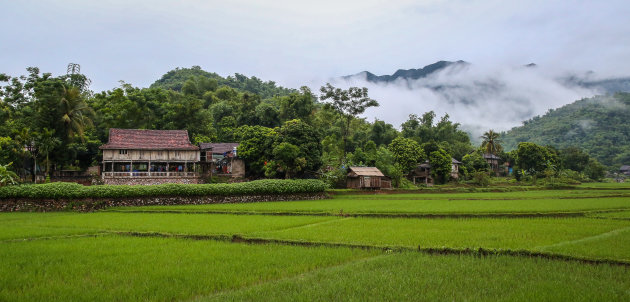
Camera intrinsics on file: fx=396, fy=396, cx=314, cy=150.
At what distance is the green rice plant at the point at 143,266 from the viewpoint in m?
6.41

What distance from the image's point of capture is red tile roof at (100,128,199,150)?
35.7 metres

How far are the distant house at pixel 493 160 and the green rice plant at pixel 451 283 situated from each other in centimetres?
6238

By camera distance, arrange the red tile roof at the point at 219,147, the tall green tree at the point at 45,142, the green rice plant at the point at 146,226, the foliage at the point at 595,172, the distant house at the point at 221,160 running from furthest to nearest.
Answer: the foliage at the point at 595,172, the red tile roof at the point at 219,147, the distant house at the point at 221,160, the tall green tree at the point at 45,142, the green rice plant at the point at 146,226

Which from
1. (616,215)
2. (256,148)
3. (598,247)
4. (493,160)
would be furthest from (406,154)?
(598,247)

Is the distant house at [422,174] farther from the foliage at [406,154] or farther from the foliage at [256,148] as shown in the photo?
the foliage at [256,148]

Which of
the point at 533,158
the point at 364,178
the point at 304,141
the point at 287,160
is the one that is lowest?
the point at 364,178

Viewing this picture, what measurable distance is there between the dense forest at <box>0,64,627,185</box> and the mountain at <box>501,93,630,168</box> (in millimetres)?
28239

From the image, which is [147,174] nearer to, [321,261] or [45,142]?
[45,142]

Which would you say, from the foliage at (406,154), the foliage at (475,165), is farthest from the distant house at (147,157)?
the foliage at (475,165)

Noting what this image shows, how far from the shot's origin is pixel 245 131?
37656 mm

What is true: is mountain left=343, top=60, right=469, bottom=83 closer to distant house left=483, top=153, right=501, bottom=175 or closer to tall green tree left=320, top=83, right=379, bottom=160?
distant house left=483, top=153, right=501, bottom=175

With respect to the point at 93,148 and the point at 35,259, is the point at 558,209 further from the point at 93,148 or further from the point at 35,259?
the point at 93,148

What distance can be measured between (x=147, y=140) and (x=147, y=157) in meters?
1.61

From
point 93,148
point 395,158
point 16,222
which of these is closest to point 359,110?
point 395,158
